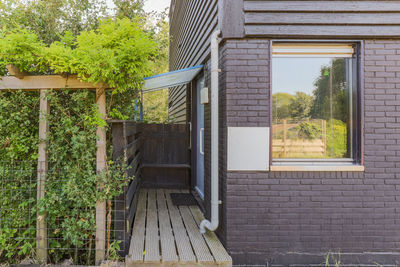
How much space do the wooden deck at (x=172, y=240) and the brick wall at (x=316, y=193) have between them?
29cm

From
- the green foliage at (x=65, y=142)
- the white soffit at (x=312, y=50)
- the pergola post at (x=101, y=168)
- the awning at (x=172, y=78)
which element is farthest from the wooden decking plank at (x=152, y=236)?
the white soffit at (x=312, y=50)

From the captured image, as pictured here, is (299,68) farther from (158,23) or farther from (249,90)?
(158,23)

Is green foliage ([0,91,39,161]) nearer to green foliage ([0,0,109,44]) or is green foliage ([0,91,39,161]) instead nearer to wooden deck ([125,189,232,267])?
green foliage ([0,0,109,44])

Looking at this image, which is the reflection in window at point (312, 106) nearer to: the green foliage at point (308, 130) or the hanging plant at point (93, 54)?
the green foliage at point (308, 130)

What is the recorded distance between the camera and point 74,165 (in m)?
2.98

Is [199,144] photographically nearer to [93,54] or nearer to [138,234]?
[138,234]

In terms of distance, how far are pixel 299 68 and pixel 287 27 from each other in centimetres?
49

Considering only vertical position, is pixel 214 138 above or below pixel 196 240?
above

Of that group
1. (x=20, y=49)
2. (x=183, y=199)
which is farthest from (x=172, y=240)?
(x=20, y=49)

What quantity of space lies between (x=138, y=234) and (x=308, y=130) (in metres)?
2.45

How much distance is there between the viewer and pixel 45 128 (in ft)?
9.70

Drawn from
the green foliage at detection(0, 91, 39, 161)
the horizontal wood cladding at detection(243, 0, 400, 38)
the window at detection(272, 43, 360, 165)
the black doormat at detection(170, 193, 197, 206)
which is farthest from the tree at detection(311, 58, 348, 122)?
the green foliage at detection(0, 91, 39, 161)

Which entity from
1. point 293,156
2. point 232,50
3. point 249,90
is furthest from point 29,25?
point 293,156

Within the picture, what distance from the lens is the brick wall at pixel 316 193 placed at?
121 inches
